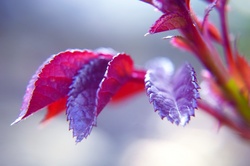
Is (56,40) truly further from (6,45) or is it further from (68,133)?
(68,133)

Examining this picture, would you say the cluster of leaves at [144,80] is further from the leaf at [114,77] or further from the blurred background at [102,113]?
the blurred background at [102,113]

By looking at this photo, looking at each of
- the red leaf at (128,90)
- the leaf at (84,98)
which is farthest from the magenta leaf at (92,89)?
the red leaf at (128,90)

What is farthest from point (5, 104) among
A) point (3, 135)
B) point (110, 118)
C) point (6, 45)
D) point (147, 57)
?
point (147, 57)

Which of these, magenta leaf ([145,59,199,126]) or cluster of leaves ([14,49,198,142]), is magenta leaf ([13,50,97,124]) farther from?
magenta leaf ([145,59,199,126])

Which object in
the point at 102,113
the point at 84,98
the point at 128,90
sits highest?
the point at 84,98

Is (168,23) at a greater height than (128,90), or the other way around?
(168,23)

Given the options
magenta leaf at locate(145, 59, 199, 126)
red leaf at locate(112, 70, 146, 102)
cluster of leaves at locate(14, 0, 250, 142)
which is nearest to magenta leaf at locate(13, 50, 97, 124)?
cluster of leaves at locate(14, 0, 250, 142)

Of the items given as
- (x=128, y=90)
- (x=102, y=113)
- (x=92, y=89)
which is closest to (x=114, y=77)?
(x=92, y=89)

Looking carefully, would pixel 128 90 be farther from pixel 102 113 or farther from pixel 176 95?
pixel 102 113
